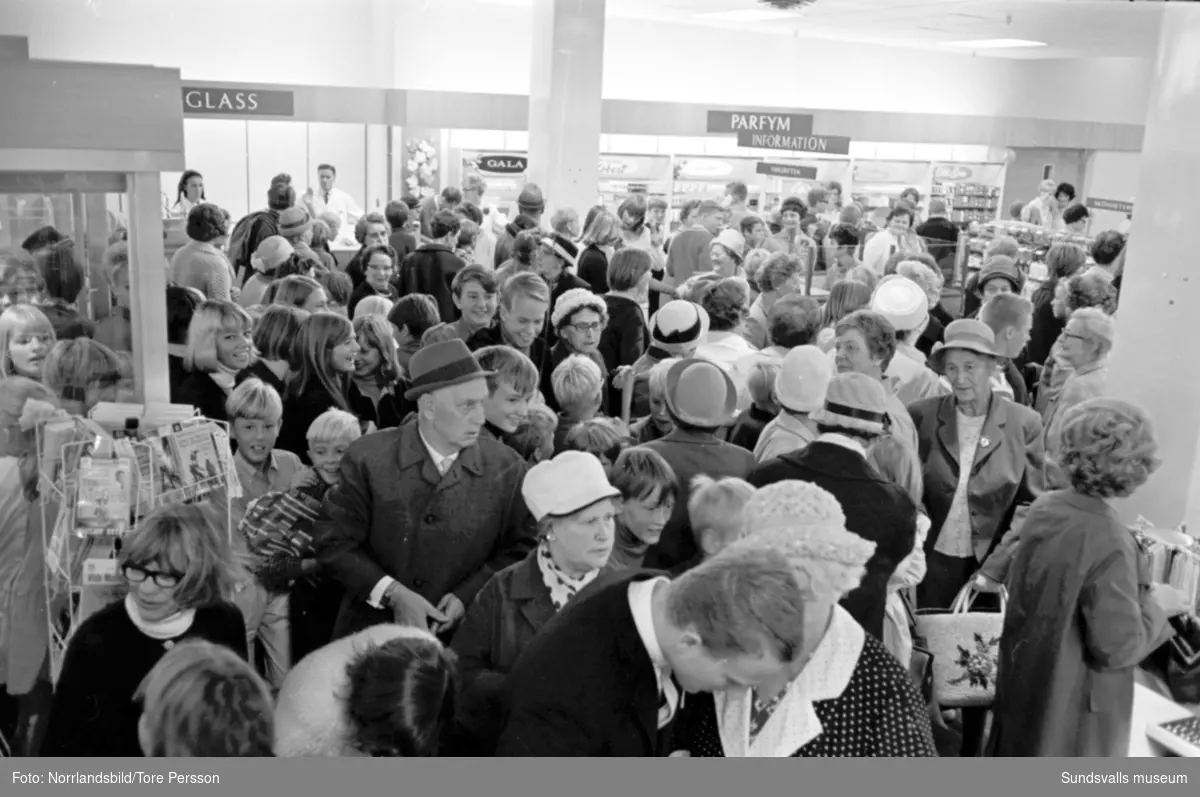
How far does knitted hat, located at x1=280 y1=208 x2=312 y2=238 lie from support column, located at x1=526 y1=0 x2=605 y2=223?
3341 millimetres

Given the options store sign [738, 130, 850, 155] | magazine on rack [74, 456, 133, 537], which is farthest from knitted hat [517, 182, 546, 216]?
magazine on rack [74, 456, 133, 537]

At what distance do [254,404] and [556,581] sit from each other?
1625mm

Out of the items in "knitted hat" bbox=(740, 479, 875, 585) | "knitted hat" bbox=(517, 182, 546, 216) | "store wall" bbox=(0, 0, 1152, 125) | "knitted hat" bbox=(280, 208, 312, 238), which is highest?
"store wall" bbox=(0, 0, 1152, 125)

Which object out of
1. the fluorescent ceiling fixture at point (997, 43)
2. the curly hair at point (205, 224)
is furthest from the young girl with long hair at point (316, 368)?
the fluorescent ceiling fixture at point (997, 43)

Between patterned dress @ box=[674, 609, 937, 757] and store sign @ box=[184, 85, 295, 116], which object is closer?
patterned dress @ box=[674, 609, 937, 757]

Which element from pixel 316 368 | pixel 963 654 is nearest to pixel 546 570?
pixel 963 654

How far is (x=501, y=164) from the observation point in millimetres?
14656

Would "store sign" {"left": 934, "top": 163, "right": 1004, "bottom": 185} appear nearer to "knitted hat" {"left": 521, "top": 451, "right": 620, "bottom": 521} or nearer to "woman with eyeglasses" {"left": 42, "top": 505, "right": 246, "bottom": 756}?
"knitted hat" {"left": 521, "top": 451, "right": 620, "bottom": 521}

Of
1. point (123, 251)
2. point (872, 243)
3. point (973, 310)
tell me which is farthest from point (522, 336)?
point (872, 243)

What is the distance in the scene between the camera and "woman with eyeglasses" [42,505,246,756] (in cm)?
256

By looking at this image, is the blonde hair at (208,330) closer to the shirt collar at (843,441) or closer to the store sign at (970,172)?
the shirt collar at (843,441)

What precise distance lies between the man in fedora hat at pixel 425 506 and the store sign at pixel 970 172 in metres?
15.1

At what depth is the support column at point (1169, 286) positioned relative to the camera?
4703 mm

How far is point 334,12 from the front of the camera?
589 inches
